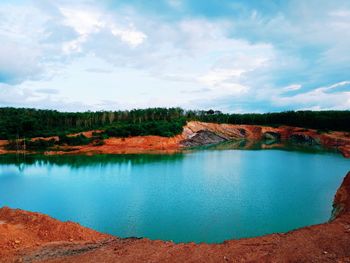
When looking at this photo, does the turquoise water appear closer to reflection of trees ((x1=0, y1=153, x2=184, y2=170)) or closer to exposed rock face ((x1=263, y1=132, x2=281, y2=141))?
reflection of trees ((x1=0, y1=153, x2=184, y2=170))

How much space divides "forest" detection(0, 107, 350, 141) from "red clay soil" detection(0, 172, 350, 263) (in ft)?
157

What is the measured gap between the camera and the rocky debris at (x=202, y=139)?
2674 inches

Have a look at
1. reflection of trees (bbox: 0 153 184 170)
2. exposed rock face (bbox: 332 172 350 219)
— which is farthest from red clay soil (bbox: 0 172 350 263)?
reflection of trees (bbox: 0 153 184 170)

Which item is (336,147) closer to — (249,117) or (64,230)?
(249,117)

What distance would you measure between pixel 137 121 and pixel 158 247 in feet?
233

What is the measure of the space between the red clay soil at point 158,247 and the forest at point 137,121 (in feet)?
157

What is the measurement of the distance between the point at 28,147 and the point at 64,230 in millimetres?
51486

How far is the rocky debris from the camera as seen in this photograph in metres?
67.9

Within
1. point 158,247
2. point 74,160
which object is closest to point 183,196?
point 158,247

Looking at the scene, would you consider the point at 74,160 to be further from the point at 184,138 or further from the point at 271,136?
the point at 271,136

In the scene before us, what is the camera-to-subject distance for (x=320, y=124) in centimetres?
7400

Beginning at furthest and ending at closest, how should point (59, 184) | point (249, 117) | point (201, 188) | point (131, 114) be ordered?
point (249, 117) → point (131, 114) → point (59, 184) → point (201, 188)

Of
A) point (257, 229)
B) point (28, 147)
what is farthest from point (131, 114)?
point (257, 229)

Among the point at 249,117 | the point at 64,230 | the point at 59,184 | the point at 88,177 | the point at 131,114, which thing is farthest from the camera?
the point at 249,117
